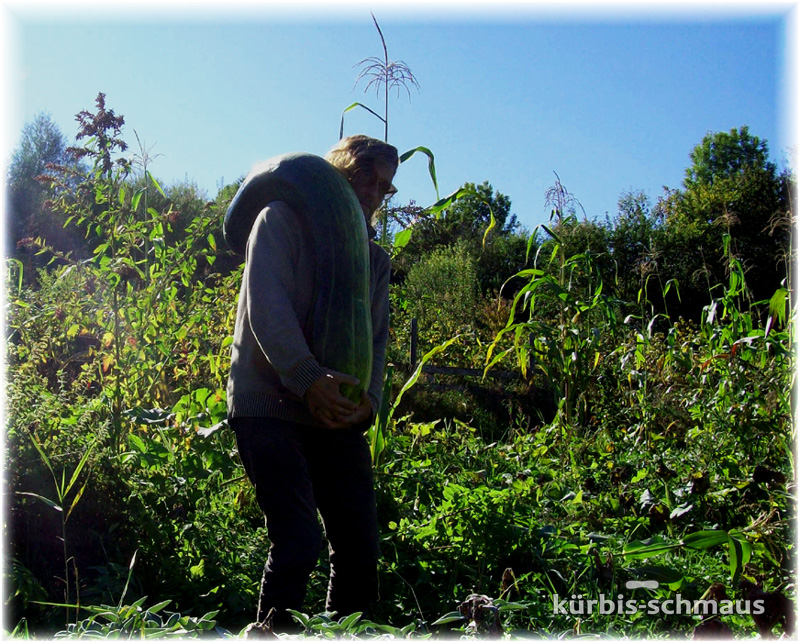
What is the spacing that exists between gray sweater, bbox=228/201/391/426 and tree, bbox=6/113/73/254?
37.9 feet

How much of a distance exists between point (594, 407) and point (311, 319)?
107 inches

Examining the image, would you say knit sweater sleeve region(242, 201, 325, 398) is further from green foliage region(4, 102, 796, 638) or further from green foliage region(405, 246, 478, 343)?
green foliage region(405, 246, 478, 343)

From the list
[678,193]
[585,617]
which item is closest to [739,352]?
[585,617]

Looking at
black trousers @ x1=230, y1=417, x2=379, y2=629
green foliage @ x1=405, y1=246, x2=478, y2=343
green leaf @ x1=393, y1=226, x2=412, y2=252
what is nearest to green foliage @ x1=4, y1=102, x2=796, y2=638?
black trousers @ x1=230, y1=417, x2=379, y2=629

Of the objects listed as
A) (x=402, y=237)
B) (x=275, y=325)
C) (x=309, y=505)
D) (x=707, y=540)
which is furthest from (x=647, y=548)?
(x=402, y=237)

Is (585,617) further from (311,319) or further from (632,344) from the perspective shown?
(632,344)

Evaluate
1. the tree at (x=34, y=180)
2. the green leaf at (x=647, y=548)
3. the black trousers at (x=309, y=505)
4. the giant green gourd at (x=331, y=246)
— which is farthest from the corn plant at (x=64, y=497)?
the tree at (x=34, y=180)

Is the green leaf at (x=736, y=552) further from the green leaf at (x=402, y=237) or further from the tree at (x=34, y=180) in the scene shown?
the tree at (x=34, y=180)

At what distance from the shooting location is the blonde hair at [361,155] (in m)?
2.12

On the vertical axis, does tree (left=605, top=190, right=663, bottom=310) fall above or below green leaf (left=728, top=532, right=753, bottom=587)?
above

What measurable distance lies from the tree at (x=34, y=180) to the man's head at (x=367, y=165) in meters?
11.4

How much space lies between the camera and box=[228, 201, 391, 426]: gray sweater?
1754mm

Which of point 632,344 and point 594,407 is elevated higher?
point 632,344

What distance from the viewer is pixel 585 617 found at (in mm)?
2045
